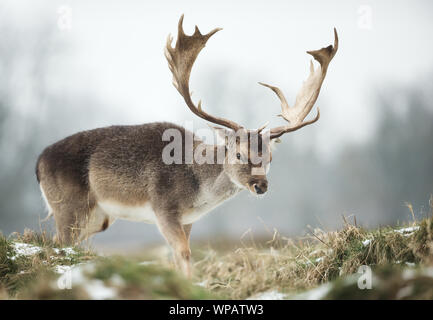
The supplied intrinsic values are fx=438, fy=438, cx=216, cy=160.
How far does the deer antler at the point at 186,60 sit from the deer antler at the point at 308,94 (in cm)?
119

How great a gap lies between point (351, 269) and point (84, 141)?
497 cm

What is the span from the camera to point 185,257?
21.7 ft

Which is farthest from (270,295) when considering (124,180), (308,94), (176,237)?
(308,94)

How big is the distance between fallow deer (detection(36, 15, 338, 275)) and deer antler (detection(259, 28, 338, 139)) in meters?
0.02

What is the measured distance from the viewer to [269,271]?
19.7 ft

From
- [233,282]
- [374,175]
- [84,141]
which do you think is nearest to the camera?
[233,282]

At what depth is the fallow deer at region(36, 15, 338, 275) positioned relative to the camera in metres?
6.80

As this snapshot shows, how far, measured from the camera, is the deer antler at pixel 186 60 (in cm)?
711

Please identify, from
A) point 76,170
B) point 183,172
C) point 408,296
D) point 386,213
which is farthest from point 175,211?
point 386,213

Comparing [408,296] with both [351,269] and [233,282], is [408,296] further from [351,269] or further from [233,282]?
[233,282]

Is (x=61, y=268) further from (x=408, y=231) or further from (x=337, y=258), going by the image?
(x=408, y=231)

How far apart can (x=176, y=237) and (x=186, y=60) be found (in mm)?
2866
